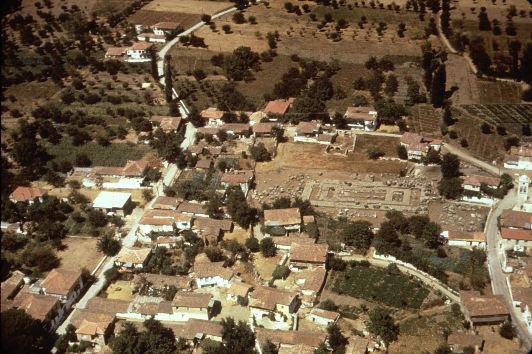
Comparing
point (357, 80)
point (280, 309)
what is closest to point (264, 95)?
point (357, 80)

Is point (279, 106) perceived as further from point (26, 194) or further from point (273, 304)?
point (273, 304)

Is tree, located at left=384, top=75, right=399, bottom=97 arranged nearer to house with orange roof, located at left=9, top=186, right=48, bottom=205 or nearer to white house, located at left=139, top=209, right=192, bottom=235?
white house, located at left=139, top=209, right=192, bottom=235

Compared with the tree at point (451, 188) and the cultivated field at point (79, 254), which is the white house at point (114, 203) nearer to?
the cultivated field at point (79, 254)

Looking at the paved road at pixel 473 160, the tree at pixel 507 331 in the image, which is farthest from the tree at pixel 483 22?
the tree at pixel 507 331

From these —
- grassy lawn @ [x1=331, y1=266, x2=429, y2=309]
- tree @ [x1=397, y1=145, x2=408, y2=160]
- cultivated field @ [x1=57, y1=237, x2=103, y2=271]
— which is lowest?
tree @ [x1=397, y1=145, x2=408, y2=160]

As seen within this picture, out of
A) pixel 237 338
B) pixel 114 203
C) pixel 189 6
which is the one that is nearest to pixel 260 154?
pixel 114 203

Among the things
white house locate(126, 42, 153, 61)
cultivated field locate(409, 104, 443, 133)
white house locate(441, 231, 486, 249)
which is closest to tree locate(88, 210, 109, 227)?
white house locate(441, 231, 486, 249)

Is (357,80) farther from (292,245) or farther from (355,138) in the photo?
(292,245)
